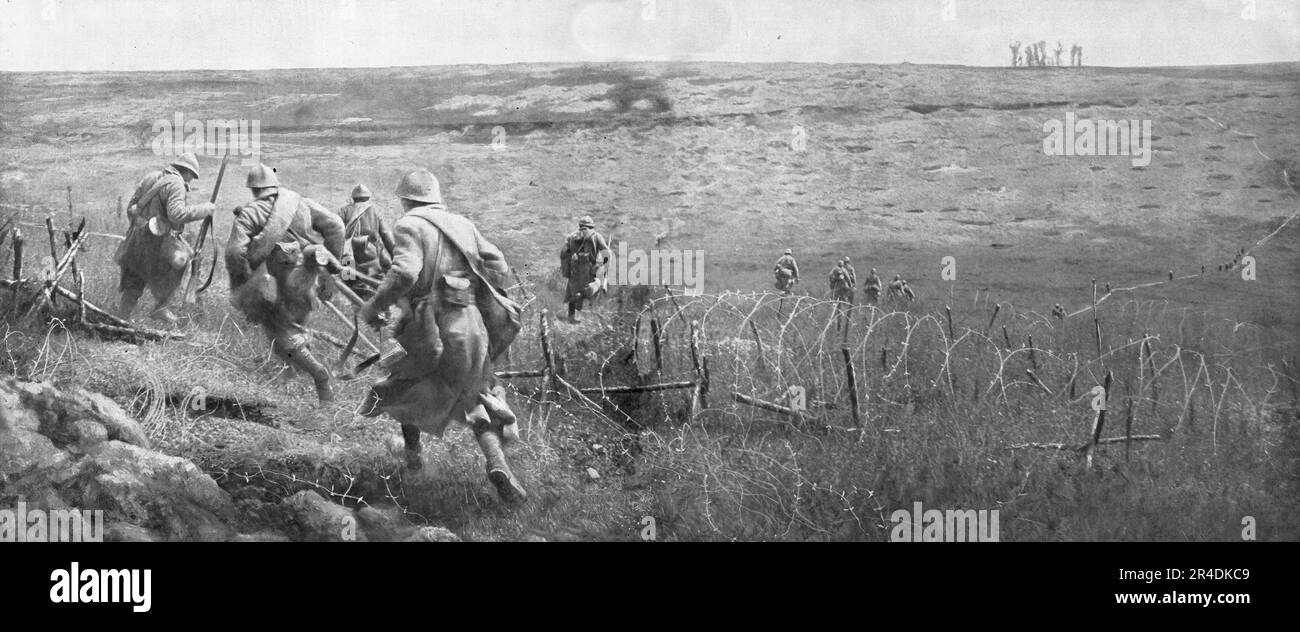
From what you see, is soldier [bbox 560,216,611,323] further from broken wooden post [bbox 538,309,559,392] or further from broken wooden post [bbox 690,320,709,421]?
broken wooden post [bbox 690,320,709,421]

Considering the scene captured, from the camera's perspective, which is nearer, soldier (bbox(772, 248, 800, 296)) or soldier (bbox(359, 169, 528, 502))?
soldier (bbox(359, 169, 528, 502))

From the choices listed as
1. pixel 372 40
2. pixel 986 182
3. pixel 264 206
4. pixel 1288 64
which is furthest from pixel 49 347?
pixel 1288 64

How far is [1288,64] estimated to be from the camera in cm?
1030

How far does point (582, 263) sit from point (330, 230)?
1.85 m

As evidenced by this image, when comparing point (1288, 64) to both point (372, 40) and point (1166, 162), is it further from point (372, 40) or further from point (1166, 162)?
point (372, 40)

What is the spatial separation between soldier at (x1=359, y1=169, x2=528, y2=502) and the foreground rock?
720mm

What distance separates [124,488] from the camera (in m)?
10.1

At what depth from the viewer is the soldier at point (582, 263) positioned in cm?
1009

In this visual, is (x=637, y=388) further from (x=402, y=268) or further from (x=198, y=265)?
(x=198, y=265)

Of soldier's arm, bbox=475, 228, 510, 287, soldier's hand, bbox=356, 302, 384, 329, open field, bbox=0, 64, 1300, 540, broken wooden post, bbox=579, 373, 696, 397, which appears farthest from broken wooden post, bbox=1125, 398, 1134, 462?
soldier's hand, bbox=356, 302, 384, 329

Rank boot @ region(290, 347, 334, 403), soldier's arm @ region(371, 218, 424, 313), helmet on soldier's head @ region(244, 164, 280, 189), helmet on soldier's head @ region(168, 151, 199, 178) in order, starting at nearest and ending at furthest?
soldier's arm @ region(371, 218, 424, 313)
boot @ region(290, 347, 334, 403)
helmet on soldier's head @ region(244, 164, 280, 189)
helmet on soldier's head @ region(168, 151, 199, 178)

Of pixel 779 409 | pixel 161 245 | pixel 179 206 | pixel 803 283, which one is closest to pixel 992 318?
pixel 803 283

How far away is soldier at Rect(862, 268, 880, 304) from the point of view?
10.1 m
